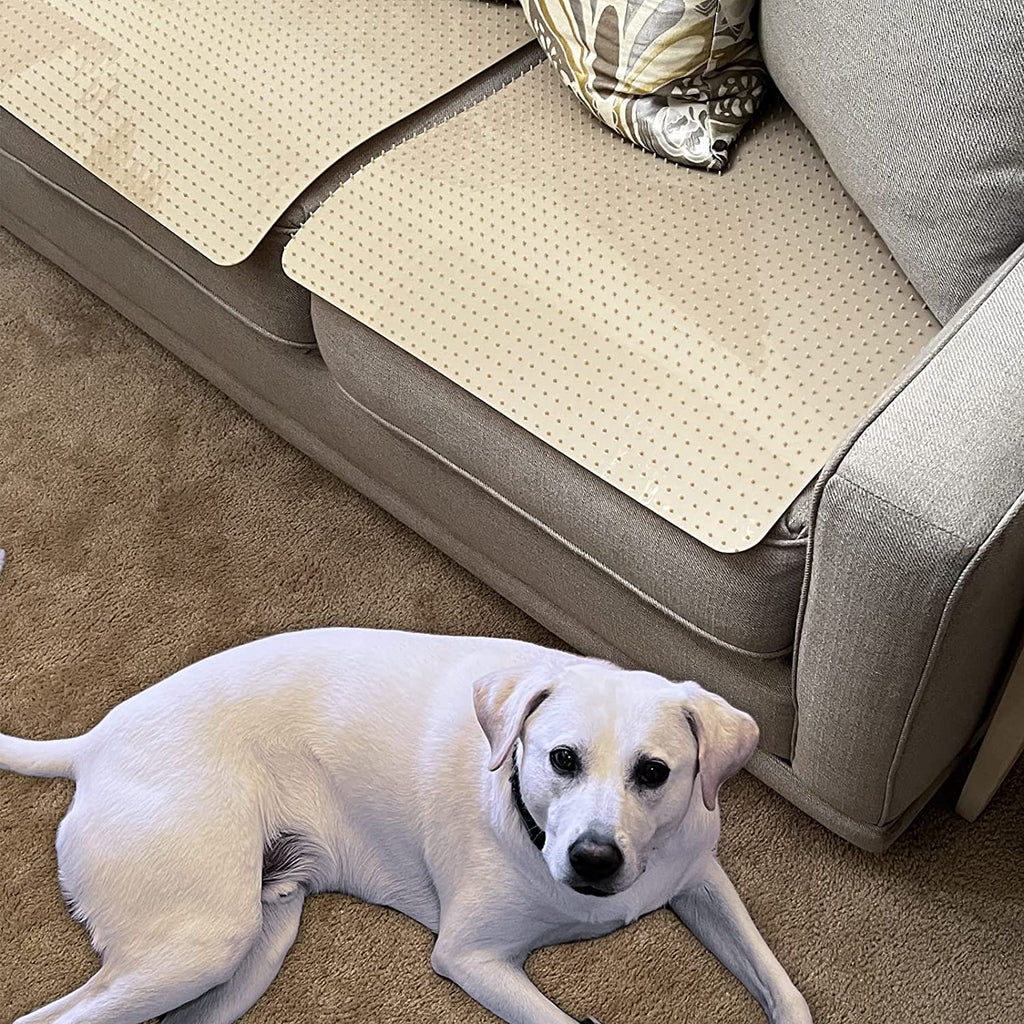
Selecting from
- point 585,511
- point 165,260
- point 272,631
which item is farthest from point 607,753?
point 165,260

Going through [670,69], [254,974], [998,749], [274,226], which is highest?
[670,69]

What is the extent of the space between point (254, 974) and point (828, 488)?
2.58ft

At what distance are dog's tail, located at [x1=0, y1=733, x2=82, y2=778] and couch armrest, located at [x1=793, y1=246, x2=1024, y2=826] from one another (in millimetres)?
802

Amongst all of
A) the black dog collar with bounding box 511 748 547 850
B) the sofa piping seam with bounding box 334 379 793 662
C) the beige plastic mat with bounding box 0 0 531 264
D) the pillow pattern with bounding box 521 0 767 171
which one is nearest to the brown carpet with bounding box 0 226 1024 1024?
the black dog collar with bounding box 511 748 547 850

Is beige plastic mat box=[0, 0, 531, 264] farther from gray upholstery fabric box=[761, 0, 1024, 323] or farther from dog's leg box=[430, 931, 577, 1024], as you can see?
dog's leg box=[430, 931, 577, 1024]

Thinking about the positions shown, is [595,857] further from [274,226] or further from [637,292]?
[274,226]

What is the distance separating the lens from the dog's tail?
4.77ft

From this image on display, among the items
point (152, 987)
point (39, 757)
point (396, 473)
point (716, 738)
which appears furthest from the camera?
point (396, 473)

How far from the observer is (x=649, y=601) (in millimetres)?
1328

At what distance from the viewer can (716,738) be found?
3.89 ft

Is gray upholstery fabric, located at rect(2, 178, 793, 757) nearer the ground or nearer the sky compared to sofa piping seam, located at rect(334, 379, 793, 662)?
nearer the ground

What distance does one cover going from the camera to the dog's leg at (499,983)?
131 centimetres

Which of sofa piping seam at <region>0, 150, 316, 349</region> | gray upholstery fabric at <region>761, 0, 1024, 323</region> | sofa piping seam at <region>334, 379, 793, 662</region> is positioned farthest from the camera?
sofa piping seam at <region>0, 150, 316, 349</region>

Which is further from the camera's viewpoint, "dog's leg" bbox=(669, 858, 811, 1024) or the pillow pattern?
the pillow pattern
